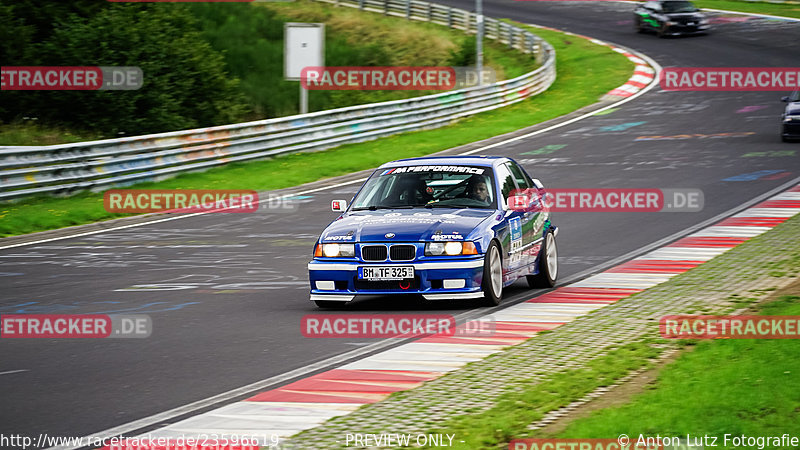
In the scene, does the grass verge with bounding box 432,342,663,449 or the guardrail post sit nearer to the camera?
the grass verge with bounding box 432,342,663,449

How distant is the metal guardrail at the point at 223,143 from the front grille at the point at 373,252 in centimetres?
1116

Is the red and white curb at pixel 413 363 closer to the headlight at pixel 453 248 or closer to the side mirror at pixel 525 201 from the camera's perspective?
the headlight at pixel 453 248

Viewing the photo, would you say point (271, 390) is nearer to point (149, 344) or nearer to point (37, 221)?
point (149, 344)

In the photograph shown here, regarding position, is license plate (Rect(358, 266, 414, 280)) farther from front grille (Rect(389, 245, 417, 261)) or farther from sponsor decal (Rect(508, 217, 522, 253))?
sponsor decal (Rect(508, 217, 522, 253))

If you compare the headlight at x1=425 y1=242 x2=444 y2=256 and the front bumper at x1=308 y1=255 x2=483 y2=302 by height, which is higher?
the headlight at x1=425 y1=242 x2=444 y2=256

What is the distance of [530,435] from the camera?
6.56m

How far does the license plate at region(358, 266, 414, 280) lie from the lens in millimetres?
11102

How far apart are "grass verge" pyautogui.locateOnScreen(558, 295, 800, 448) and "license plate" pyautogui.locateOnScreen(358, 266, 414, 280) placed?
125 inches

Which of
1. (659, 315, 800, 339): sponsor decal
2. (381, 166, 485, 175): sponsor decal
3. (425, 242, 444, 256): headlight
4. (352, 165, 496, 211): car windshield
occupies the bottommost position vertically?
(659, 315, 800, 339): sponsor decal

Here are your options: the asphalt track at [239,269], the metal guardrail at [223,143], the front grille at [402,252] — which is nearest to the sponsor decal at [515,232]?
the asphalt track at [239,269]

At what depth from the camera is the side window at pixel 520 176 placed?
13.1 m

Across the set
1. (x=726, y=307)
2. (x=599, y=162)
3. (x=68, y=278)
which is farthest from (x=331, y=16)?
(x=726, y=307)

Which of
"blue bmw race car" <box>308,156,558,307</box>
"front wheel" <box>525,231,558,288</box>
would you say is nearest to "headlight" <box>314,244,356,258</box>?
"blue bmw race car" <box>308,156,558,307</box>

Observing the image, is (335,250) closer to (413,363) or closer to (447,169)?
(447,169)
